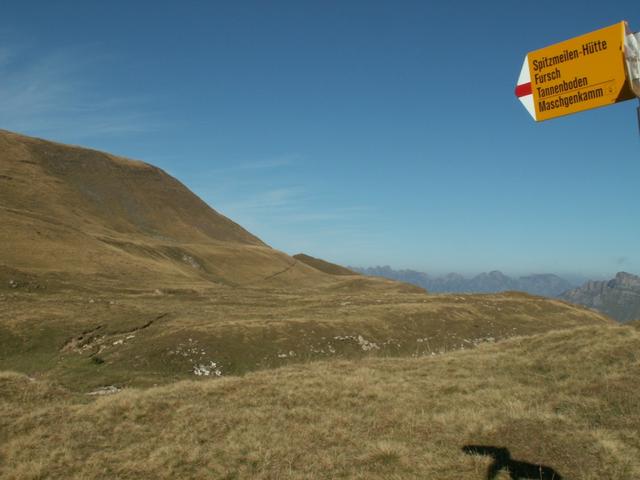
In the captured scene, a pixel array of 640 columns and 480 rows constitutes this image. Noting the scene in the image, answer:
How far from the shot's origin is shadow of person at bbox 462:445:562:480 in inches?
372

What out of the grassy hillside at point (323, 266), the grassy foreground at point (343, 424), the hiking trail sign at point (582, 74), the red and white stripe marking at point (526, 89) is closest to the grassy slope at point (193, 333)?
the grassy foreground at point (343, 424)

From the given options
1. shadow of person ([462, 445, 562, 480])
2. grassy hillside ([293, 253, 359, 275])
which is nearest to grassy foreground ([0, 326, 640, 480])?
shadow of person ([462, 445, 562, 480])

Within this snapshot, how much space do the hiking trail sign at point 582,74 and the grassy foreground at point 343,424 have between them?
788cm

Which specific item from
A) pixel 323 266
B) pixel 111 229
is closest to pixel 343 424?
pixel 111 229

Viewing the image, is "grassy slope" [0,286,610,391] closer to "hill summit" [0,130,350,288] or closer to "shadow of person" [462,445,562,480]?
"hill summit" [0,130,350,288]

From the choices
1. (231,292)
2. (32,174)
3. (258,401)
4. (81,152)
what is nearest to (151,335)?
(258,401)

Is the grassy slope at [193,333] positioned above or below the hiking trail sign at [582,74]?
below

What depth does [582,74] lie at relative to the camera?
486cm

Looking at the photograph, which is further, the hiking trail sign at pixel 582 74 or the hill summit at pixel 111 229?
the hill summit at pixel 111 229

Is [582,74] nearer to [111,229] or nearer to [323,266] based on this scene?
[111,229]

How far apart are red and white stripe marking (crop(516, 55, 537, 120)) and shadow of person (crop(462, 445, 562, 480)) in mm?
7653

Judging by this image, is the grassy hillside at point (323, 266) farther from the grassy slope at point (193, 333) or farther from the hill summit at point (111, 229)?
the grassy slope at point (193, 333)

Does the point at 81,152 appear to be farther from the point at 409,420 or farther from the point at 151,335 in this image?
the point at 409,420

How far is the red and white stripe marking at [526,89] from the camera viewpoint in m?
5.36
